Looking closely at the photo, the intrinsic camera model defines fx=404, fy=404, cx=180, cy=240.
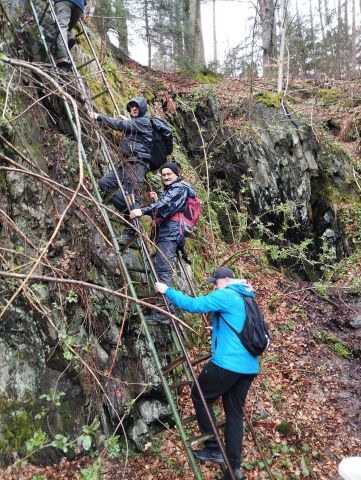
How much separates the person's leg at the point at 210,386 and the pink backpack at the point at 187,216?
76.2 inches

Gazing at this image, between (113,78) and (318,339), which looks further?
(113,78)

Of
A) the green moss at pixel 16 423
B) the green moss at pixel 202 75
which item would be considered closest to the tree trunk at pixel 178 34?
the green moss at pixel 202 75

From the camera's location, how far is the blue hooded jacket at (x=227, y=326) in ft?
12.7

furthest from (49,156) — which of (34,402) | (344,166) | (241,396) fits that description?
(344,166)

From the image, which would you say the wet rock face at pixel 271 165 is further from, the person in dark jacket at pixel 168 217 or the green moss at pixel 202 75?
the person in dark jacket at pixel 168 217

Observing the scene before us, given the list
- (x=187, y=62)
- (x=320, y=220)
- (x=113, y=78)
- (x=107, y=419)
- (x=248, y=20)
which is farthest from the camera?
(x=248, y=20)

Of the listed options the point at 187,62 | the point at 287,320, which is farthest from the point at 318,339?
the point at 187,62

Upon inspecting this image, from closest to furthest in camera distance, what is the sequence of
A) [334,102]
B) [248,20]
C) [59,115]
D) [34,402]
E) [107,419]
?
[34,402] < [107,419] < [59,115] < [334,102] < [248,20]

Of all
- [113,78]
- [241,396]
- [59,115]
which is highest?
[113,78]

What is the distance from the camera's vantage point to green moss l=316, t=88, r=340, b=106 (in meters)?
18.1

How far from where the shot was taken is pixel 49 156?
5.46 m

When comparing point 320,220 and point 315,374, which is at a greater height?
point 320,220

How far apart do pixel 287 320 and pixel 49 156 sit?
5817mm

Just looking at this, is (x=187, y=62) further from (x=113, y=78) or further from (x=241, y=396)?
(x=241, y=396)
